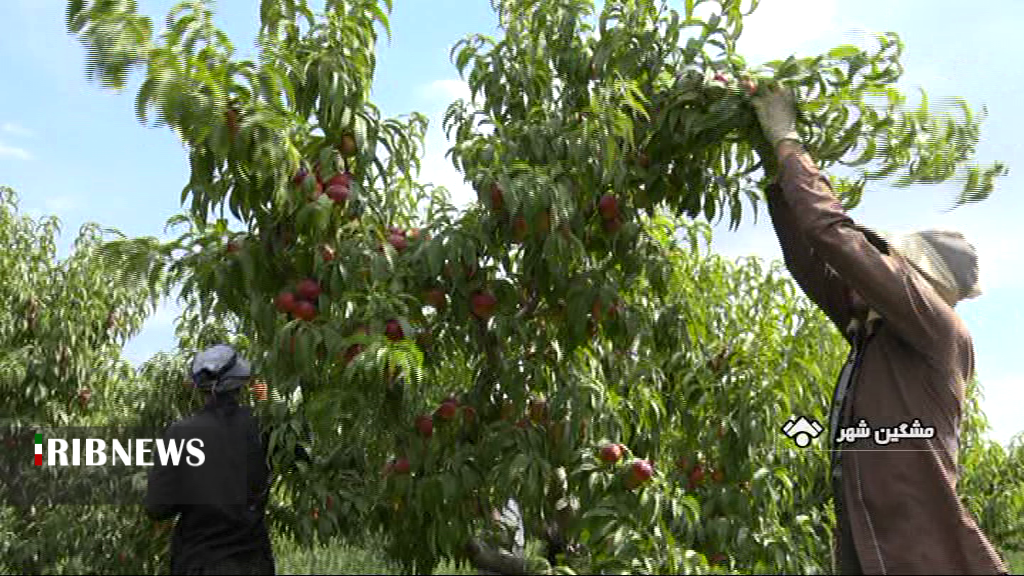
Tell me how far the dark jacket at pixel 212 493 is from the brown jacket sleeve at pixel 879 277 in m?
1.61

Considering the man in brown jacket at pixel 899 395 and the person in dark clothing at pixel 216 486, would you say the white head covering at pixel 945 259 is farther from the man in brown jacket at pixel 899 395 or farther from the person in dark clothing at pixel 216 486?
the person in dark clothing at pixel 216 486

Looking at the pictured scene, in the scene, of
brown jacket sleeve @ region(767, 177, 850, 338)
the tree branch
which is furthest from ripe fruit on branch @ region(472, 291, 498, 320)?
the tree branch

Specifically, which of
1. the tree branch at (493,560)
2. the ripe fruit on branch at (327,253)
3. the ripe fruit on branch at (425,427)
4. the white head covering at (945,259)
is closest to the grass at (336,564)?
the ripe fruit on branch at (425,427)

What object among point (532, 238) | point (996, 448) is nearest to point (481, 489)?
point (532, 238)

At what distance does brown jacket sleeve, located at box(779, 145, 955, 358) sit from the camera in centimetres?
249

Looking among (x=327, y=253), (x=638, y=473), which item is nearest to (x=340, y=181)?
(x=327, y=253)

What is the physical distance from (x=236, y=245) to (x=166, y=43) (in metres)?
0.73

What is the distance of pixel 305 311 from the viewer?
324 cm

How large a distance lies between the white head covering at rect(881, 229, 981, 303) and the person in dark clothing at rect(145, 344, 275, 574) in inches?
70.2

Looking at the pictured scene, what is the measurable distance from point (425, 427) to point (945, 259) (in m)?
1.70

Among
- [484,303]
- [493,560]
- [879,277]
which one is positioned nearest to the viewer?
[879,277]

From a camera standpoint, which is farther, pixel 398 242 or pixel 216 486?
pixel 398 242

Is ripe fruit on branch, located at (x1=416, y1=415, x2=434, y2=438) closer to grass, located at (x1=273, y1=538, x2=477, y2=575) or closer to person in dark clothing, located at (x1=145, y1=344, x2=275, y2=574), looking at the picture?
grass, located at (x1=273, y1=538, x2=477, y2=575)

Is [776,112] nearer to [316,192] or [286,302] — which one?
[316,192]
